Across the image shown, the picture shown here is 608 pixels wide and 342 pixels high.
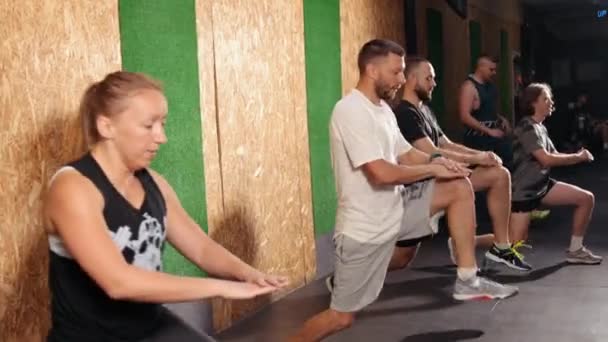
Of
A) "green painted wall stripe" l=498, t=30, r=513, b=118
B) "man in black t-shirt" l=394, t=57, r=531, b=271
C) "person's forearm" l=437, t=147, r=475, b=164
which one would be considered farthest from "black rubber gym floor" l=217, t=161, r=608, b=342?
"green painted wall stripe" l=498, t=30, r=513, b=118

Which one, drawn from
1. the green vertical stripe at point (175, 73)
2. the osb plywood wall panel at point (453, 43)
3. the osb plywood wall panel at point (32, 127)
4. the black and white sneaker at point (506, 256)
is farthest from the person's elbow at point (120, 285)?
the osb plywood wall panel at point (453, 43)

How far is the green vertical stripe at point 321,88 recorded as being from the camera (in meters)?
5.05

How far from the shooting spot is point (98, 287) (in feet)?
6.42

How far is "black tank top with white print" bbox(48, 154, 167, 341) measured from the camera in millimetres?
1950

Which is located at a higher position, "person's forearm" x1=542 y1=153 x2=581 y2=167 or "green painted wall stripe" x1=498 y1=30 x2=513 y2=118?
"green painted wall stripe" x1=498 y1=30 x2=513 y2=118

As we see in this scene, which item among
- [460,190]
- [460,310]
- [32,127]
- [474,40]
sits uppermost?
[474,40]

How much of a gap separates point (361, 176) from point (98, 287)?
156 centimetres

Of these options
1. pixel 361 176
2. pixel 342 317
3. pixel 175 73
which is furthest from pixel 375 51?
pixel 342 317

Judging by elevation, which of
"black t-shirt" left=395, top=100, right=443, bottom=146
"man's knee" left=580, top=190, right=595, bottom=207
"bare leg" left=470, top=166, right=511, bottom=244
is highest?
"black t-shirt" left=395, top=100, right=443, bottom=146

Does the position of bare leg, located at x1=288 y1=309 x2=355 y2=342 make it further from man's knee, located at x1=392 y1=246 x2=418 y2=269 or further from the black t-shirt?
the black t-shirt

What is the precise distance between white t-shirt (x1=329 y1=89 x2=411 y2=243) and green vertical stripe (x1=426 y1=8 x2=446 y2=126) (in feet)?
15.2

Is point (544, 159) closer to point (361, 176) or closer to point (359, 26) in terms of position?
point (359, 26)

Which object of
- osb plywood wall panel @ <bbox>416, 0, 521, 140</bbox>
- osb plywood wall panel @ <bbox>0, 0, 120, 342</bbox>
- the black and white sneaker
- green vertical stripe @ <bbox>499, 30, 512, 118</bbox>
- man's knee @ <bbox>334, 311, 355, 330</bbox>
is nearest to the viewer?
osb plywood wall panel @ <bbox>0, 0, 120, 342</bbox>

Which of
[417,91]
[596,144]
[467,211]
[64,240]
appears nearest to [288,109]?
[417,91]
